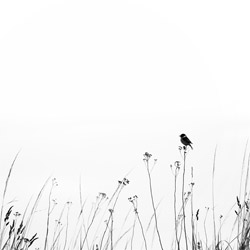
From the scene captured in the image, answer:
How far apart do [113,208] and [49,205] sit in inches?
16.5

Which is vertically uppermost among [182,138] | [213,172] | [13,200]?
[182,138]

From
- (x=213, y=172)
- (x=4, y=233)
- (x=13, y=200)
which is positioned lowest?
(x=4, y=233)

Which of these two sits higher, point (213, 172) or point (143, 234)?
point (213, 172)

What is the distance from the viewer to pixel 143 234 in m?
3.12

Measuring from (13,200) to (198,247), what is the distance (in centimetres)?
118

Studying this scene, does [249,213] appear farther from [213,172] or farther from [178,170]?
[178,170]

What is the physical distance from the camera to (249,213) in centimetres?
317

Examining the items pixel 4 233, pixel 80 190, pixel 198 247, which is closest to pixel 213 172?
pixel 198 247

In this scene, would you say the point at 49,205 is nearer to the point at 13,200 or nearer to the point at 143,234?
the point at 13,200

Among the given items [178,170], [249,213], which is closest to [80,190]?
[178,170]

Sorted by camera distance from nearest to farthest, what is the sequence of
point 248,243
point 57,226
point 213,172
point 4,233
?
point 248,243 < point 4,233 < point 213,172 < point 57,226

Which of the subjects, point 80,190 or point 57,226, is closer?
point 80,190

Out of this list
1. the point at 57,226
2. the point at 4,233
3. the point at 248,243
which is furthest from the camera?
the point at 57,226

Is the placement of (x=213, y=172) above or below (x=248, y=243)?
above
